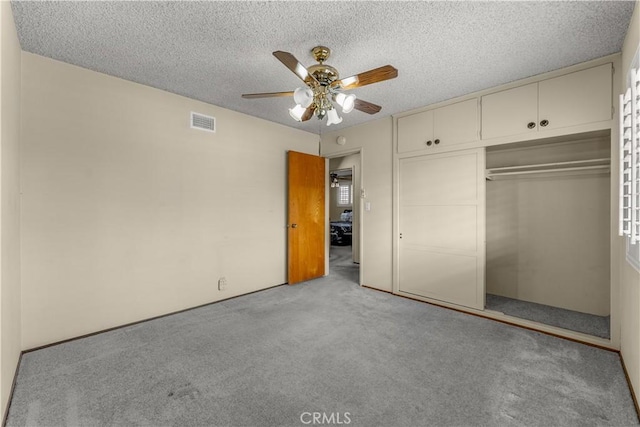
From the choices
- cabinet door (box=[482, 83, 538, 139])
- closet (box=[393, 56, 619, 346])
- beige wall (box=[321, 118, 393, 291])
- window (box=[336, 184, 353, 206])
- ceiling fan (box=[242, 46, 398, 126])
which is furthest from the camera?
window (box=[336, 184, 353, 206])

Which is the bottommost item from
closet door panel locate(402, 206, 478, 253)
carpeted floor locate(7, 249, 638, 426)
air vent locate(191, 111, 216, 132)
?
carpeted floor locate(7, 249, 638, 426)

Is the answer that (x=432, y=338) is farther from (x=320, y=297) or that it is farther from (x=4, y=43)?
(x=4, y=43)

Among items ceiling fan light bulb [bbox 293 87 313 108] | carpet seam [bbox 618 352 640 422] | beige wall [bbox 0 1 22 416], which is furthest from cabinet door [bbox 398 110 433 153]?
beige wall [bbox 0 1 22 416]

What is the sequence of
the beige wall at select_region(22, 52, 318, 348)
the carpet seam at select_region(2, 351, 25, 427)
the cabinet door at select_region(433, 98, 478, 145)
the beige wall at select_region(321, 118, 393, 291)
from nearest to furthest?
1. the carpet seam at select_region(2, 351, 25, 427)
2. the beige wall at select_region(22, 52, 318, 348)
3. the cabinet door at select_region(433, 98, 478, 145)
4. the beige wall at select_region(321, 118, 393, 291)

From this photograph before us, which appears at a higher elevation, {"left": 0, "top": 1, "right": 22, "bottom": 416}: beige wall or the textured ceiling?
the textured ceiling

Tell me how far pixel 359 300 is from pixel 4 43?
3882mm

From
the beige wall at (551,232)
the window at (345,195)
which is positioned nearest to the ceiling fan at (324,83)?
the beige wall at (551,232)

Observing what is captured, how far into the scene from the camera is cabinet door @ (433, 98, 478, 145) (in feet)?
10.9

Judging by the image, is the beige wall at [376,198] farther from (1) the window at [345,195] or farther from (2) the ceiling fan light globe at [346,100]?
(1) the window at [345,195]

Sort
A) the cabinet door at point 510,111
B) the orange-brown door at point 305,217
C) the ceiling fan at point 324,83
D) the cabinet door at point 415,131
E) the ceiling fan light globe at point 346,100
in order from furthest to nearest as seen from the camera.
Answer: the orange-brown door at point 305,217 → the cabinet door at point 415,131 → the cabinet door at point 510,111 → the ceiling fan light globe at point 346,100 → the ceiling fan at point 324,83

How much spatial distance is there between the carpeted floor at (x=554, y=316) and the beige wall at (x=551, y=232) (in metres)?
0.15

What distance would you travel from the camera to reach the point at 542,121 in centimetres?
284

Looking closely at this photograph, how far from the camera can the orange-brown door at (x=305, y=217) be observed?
14.7ft

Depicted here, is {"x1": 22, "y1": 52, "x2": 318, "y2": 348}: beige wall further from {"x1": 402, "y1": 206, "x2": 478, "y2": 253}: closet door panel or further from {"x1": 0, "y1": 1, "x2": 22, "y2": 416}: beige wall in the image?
{"x1": 402, "y1": 206, "x2": 478, "y2": 253}: closet door panel
